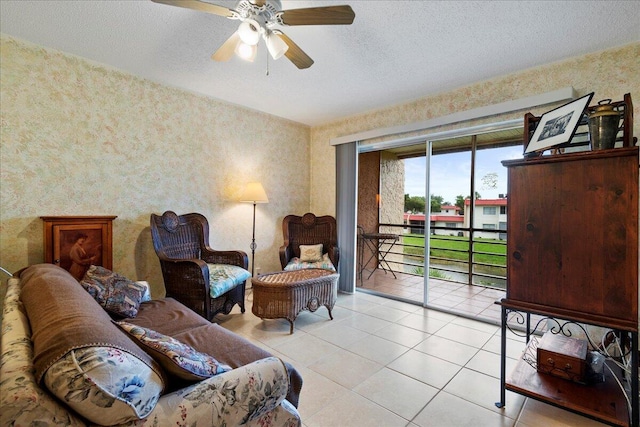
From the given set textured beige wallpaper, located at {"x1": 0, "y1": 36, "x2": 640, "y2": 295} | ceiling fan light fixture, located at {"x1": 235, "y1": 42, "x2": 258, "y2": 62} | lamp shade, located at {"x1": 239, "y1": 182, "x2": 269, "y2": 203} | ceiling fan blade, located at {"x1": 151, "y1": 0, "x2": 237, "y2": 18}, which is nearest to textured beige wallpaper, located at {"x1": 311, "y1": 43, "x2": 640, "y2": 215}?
textured beige wallpaper, located at {"x1": 0, "y1": 36, "x2": 640, "y2": 295}

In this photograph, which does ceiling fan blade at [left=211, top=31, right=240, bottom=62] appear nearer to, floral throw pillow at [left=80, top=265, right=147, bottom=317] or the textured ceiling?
the textured ceiling

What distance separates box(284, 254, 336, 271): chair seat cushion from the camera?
3.68 metres

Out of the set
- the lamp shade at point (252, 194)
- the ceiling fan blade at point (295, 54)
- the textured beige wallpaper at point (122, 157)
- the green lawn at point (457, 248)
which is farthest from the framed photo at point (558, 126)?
the textured beige wallpaper at point (122, 157)

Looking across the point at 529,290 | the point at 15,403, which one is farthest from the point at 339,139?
the point at 15,403

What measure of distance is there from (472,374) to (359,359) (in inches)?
32.3

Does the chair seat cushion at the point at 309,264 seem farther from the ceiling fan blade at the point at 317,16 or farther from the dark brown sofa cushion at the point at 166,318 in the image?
the ceiling fan blade at the point at 317,16

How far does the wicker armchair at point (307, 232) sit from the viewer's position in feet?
13.8

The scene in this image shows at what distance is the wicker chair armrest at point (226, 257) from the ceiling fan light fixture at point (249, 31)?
2.17 meters

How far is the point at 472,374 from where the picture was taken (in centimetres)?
217

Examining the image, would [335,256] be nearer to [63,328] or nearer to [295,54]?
[295,54]

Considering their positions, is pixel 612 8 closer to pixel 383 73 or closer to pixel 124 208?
pixel 383 73

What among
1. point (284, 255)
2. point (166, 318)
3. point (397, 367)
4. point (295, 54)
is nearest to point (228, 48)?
point (295, 54)

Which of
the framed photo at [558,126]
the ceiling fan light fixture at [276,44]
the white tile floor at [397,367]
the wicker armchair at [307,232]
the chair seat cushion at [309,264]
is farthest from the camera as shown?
the wicker armchair at [307,232]

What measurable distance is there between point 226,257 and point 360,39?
8.38 feet
